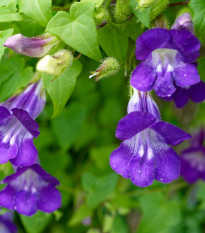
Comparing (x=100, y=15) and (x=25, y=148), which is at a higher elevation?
(x=100, y=15)

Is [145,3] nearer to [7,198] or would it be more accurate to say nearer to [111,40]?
[111,40]

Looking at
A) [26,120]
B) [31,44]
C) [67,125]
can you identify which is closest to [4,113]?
[26,120]

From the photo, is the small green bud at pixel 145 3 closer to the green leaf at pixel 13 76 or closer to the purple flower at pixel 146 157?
the purple flower at pixel 146 157

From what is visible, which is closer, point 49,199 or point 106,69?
point 106,69

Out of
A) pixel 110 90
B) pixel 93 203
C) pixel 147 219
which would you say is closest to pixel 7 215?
pixel 93 203

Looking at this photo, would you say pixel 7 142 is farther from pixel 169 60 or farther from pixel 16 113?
pixel 169 60
